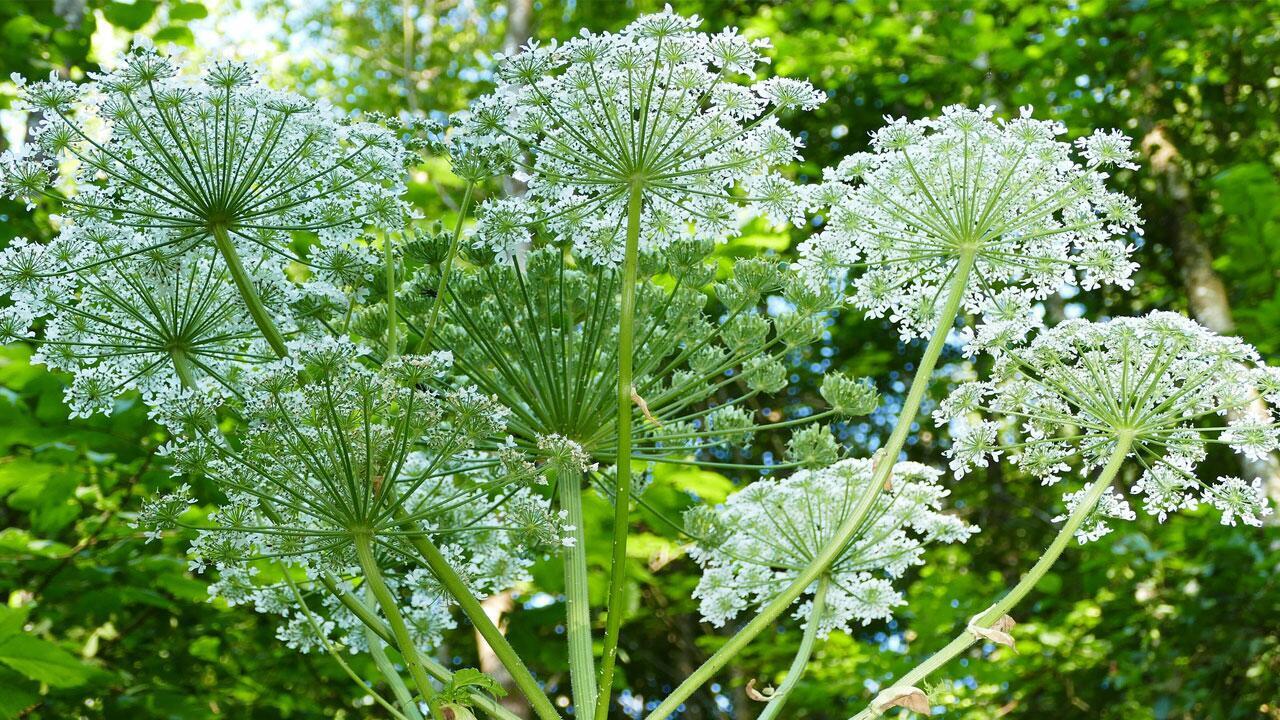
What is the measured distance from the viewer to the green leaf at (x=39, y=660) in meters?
4.73

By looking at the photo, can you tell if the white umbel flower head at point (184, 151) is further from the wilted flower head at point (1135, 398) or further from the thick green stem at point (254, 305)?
the wilted flower head at point (1135, 398)

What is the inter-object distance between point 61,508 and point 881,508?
4.48m

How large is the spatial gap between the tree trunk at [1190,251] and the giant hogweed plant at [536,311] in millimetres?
8226

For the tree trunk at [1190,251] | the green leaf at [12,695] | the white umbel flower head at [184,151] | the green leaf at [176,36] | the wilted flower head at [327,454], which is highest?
the tree trunk at [1190,251]

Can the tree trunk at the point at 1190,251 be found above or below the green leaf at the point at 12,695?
above

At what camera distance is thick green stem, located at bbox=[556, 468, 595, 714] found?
132 inches

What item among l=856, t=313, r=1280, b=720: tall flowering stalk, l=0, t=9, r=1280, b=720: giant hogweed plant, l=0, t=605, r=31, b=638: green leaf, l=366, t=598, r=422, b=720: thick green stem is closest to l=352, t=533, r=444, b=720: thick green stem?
l=0, t=9, r=1280, b=720: giant hogweed plant

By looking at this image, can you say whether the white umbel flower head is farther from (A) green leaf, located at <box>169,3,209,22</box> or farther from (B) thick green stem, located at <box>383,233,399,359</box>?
(A) green leaf, located at <box>169,3,209,22</box>

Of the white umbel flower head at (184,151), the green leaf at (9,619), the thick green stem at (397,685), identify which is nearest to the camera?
the thick green stem at (397,685)

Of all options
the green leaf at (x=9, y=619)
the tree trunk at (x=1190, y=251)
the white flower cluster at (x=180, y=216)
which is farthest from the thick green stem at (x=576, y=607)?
the tree trunk at (x=1190, y=251)

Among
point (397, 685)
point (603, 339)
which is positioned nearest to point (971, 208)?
point (603, 339)

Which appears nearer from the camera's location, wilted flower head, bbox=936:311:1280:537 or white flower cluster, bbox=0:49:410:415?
white flower cluster, bbox=0:49:410:415

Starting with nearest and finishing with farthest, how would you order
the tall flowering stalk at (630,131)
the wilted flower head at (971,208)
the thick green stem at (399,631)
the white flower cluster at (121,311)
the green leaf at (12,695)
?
the thick green stem at (399,631) → the tall flowering stalk at (630,131) → the white flower cluster at (121,311) → the wilted flower head at (971,208) → the green leaf at (12,695)

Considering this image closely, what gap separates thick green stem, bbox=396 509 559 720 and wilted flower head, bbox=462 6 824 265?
46.3 inches
